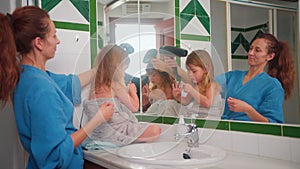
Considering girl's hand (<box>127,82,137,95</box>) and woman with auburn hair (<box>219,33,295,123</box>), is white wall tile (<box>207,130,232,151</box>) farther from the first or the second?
girl's hand (<box>127,82,137,95</box>)

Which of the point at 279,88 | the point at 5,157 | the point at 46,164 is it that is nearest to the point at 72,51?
the point at 46,164

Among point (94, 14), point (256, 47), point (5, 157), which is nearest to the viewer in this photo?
point (256, 47)

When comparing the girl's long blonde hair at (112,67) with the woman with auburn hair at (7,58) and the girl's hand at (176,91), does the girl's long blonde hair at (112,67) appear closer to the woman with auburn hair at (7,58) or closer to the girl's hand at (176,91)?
the girl's hand at (176,91)

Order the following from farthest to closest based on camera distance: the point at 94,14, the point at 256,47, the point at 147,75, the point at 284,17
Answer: the point at 94,14 < the point at 147,75 < the point at 256,47 < the point at 284,17

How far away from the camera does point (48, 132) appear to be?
1.27 metres

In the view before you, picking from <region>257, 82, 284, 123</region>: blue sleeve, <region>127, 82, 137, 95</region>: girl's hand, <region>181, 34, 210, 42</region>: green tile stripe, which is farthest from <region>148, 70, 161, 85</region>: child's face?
<region>257, 82, 284, 123</region>: blue sleeve

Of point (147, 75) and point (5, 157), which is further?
point (5, 157)

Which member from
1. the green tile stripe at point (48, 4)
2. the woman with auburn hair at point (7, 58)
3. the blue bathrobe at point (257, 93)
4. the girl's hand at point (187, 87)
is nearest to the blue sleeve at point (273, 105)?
the blue bathrobe at point (257, 93)

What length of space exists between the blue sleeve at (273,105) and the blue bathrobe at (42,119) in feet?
2.90

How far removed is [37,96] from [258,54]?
100 centimetres

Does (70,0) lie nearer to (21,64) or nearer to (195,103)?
(21,64)

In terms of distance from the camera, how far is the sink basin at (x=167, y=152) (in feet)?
4.10

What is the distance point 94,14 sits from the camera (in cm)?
189

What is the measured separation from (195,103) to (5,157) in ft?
4.56
